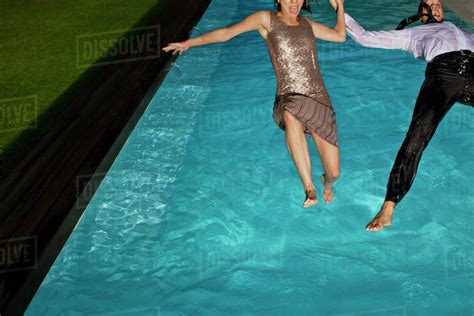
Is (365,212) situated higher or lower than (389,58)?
lower

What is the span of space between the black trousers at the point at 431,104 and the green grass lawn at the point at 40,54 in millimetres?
3766

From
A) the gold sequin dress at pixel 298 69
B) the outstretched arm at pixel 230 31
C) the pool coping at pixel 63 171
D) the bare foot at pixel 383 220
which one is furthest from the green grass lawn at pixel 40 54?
the bare foot at pixel 383 220

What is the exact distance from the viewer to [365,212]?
583 cm

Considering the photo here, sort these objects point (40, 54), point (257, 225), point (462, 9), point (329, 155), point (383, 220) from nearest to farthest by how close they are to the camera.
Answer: point (383, 220), point (329, 155), point (257, 225), point (40, 54), point (462, 9)

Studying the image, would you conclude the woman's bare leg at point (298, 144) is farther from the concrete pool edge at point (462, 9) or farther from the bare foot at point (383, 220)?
the concrete pool edge at point (462, 9)

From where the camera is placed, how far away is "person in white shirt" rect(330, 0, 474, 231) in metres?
4.59

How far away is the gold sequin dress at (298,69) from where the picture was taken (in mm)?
4770

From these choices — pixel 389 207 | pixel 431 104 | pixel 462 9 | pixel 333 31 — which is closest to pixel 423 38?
pixel 431 104

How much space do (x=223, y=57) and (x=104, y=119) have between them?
3399 millimetres

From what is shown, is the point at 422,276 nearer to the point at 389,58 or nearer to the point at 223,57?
the point at 389,58

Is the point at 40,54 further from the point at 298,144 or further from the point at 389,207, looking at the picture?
the point at 389,207

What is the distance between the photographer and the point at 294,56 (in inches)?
189

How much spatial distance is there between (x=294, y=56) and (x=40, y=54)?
601 cm

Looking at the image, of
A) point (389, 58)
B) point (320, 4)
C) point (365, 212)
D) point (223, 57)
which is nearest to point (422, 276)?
point (365, 212)
